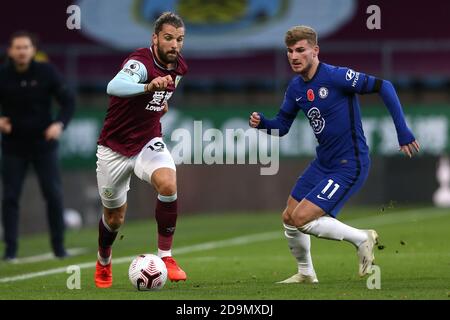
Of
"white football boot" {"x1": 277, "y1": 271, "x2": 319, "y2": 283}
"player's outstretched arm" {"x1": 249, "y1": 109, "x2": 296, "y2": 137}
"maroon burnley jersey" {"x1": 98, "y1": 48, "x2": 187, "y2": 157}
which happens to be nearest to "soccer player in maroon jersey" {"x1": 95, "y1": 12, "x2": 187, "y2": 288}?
"maroon burnley jersey" {"x1": 98, "y1": 48, "x2": 187, "y2": 157}

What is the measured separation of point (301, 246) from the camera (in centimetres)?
843

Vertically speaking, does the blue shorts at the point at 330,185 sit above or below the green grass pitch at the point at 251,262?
above

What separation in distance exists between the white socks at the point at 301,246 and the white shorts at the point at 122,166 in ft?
3.10

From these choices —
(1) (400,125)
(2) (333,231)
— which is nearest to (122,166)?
(2) (333,231)

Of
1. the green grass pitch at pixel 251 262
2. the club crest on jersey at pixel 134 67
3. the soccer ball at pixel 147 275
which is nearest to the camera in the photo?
the green grass pitch at pixel 251 262

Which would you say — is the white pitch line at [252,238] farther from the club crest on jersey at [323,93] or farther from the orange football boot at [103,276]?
the club crest on jersey at [323,93]

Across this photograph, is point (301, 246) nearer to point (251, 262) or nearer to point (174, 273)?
point (174, 273)

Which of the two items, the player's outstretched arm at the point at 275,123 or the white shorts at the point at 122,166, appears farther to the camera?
the player's outstretched arm at the point at 275,123

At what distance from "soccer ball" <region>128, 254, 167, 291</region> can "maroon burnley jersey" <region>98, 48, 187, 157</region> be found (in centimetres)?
93

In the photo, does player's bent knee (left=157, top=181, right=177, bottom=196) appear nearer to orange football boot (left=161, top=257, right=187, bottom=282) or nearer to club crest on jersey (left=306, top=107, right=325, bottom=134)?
orange football boot (left=161, top=257, right=187, bottom=282)

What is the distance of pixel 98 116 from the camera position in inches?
734

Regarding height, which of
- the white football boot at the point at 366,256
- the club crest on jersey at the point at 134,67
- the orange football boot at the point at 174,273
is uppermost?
the club crest on jersey at the point at 134,67

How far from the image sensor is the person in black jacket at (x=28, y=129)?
38.8 ft

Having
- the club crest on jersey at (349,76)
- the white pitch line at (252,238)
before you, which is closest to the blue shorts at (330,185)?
the club crest on jersey at (349,76)
